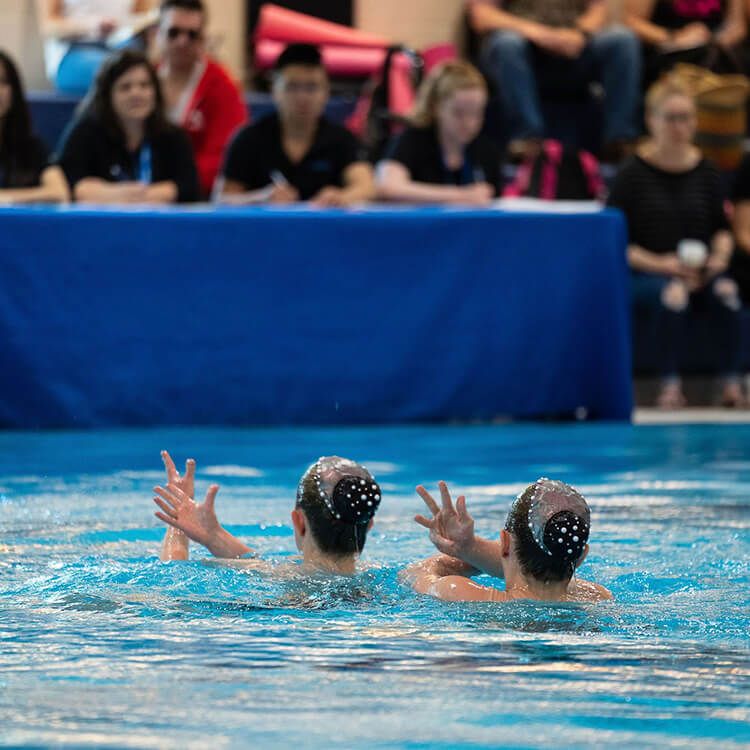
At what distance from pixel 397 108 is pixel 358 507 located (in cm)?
711

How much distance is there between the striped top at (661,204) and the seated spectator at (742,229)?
381mm

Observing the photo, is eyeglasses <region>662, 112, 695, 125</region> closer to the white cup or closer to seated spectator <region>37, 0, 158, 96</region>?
the white cup

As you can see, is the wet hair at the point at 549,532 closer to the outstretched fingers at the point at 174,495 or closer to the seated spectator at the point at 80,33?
the outstretched fingers at the point at 174,495

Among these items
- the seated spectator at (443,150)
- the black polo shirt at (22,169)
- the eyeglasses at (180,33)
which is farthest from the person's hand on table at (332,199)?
the black polo shirt at (22,169)

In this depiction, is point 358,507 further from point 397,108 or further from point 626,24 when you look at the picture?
point 626,24

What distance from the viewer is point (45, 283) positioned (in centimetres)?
774

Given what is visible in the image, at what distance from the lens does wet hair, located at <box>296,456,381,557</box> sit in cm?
407

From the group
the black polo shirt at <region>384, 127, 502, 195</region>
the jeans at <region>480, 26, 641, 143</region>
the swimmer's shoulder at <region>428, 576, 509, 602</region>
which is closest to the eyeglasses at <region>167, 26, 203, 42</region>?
the black polo shirt at <region>384, 127, 502, 195</region>

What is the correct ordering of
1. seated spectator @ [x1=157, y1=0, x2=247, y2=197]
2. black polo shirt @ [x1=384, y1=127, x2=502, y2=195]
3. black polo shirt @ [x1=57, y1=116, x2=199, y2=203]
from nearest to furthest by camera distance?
black polo shirt @ [x1=57, y1=116, x2=199, y2=203] < black polo shirt @ [x1=384, y1=127, x2=502, y2=195] < seated spectator @ [x1=157, y1=0, x2=247, y2=197]

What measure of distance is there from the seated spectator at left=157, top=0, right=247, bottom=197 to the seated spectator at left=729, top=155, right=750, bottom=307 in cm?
301

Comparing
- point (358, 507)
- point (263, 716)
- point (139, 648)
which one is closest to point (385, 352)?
point (358, 507)

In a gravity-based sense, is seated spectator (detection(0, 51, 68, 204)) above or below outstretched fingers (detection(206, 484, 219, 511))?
above

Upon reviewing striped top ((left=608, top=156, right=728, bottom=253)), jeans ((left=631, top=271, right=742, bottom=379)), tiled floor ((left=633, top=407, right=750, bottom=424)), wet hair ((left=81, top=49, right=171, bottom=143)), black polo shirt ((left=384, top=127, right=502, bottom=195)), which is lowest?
tiled floor ((left=633, top=407, right=750, bottom=424))

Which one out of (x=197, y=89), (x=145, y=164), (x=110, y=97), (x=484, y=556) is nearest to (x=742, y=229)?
(x=197, y=89)
